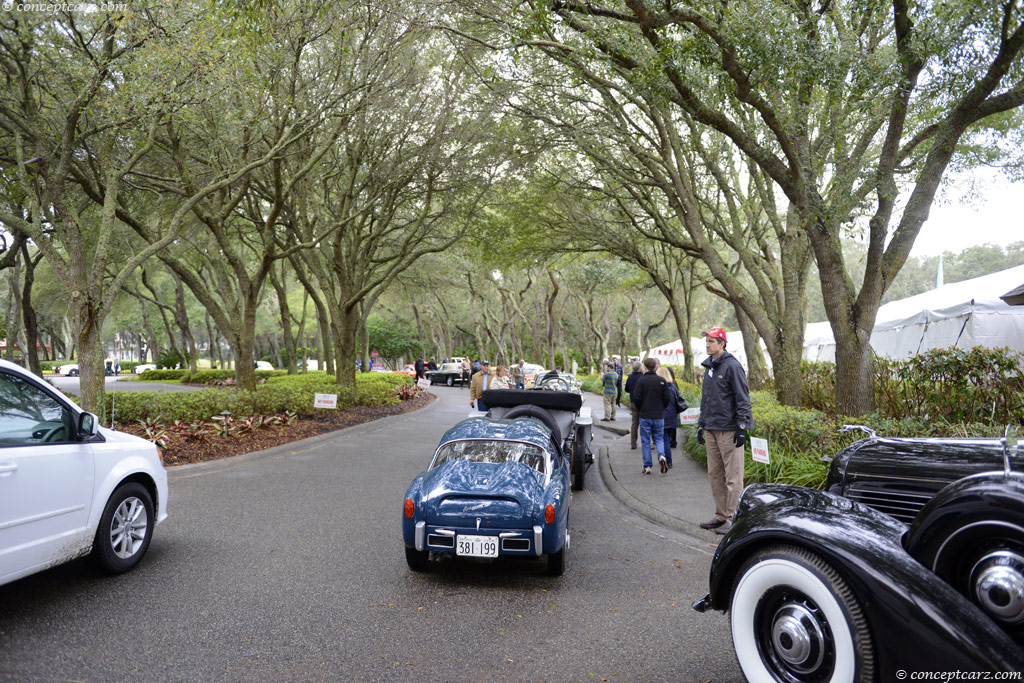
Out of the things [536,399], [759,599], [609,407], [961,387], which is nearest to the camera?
[759,599]

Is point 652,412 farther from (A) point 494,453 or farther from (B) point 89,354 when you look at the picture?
(B) point 89,354

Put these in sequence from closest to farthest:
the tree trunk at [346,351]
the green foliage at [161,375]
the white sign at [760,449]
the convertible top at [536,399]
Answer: the white sign at [760,449], the convertible top at [536,399], the tree trunk at [346,351], the green foliage at [161,375]

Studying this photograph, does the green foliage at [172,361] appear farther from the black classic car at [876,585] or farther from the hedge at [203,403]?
the black classic car at [876,585]

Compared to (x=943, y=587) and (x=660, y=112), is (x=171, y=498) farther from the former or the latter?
(x=660, y=112)

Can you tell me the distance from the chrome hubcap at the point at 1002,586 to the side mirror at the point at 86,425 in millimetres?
5375

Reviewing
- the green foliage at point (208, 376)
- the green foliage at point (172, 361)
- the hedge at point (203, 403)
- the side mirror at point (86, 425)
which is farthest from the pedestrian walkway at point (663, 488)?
the green foliage at point (172, 361)

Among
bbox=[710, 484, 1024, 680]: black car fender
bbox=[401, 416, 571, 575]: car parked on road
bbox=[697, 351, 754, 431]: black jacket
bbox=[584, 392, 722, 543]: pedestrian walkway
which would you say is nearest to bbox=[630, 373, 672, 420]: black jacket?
bbox=[584, 392, 722, 543]: pedestrian walkway

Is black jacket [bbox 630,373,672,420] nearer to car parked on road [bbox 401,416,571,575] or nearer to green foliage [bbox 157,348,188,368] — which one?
car parked on road [bbox 401,416,571,575]

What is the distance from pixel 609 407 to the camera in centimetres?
1855

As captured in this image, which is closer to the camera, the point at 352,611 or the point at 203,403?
the point at 352,611

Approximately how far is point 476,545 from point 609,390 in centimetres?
1317

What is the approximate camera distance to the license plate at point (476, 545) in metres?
4.92

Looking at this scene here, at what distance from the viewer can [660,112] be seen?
1354 cm

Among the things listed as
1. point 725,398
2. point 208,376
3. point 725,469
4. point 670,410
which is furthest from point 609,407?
point 208,376
